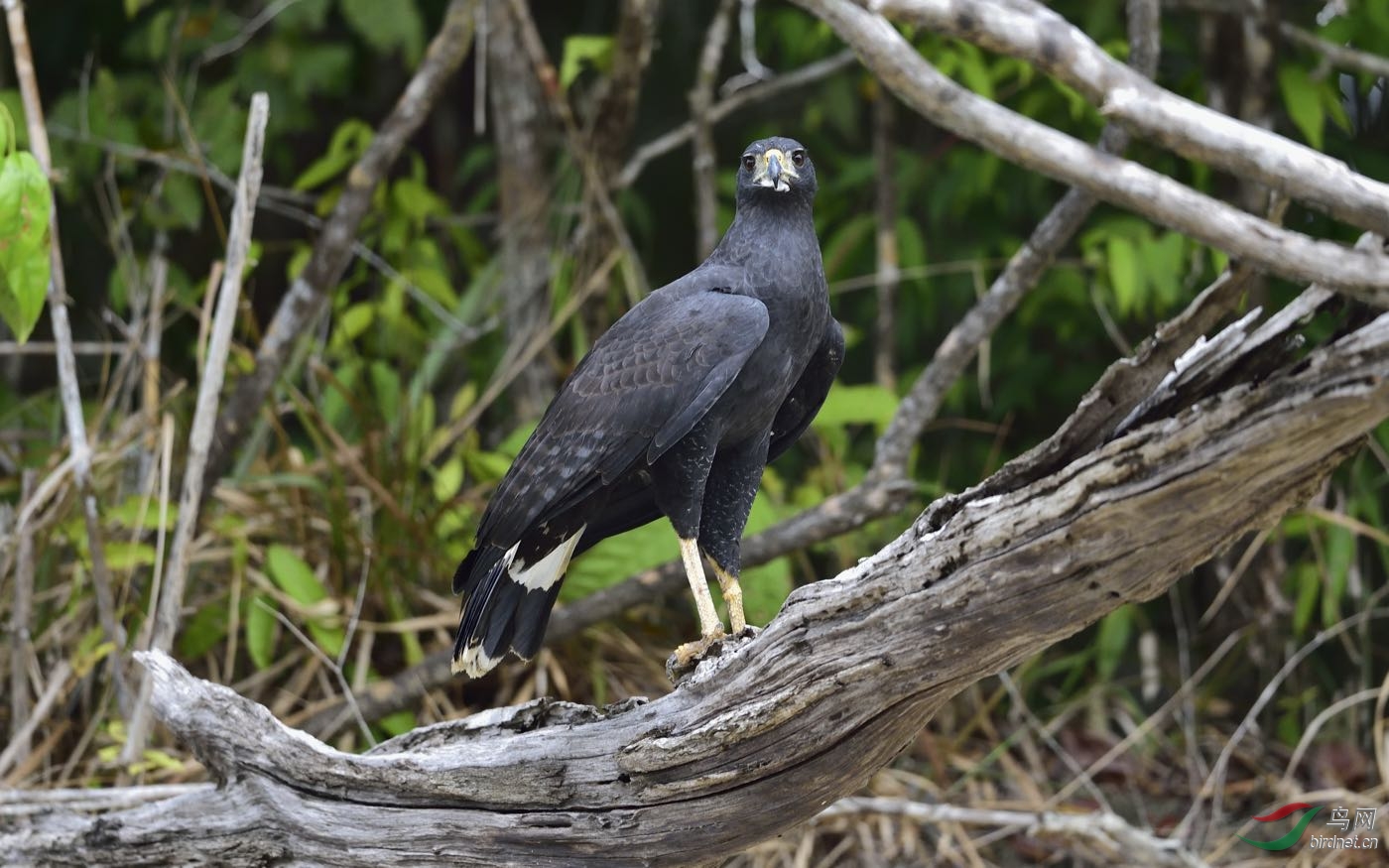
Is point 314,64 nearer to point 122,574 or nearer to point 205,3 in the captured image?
point 205,3

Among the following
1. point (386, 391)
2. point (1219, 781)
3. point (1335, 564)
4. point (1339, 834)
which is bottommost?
point (1339, 834)

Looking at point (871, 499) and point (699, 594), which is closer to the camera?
point (699, 594)

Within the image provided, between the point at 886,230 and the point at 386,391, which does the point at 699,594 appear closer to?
the point at 386,391

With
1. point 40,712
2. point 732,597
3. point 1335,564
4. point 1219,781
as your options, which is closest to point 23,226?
point 732,597

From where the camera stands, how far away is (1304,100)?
14.4 feet

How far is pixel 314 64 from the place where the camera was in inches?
205

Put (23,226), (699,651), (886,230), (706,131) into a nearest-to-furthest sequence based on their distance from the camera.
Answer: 1. (23,226)
2. (699,651)
3. (706,131)
4. (886,230)

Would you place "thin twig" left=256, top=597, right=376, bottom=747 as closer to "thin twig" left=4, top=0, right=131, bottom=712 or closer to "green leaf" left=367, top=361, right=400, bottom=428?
"thin twig" left=4, top=0, right=131, bottom=712

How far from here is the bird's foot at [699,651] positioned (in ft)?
8.41

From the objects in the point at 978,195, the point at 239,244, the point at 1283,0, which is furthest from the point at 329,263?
the point at 1283,0

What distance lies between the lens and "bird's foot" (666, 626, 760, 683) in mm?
2564

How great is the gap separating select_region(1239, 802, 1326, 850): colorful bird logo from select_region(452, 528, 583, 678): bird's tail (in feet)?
7.65

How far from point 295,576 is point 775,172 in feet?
6.76

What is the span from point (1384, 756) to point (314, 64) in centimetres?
439
